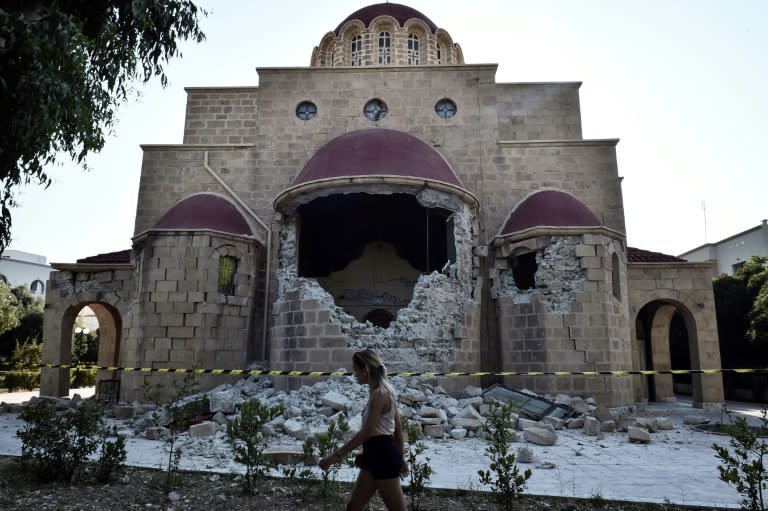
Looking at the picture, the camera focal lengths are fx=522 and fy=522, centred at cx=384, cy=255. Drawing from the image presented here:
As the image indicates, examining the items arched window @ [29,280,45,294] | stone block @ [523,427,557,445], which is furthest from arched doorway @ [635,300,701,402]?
arched window @ [29,280,45,294]

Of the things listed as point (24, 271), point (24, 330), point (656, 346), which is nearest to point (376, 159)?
point (656, 346)

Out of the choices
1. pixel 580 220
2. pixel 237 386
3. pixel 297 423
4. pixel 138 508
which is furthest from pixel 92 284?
pixel 580 220

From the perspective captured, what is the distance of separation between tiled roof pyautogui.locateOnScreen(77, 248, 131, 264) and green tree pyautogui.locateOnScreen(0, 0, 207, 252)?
28.3ft

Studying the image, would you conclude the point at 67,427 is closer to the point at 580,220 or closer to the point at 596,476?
the point at 596,476

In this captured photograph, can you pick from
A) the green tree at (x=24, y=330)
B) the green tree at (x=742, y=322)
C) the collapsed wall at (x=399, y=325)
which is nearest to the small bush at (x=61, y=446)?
the collapsed wall at (x=399, y=325)

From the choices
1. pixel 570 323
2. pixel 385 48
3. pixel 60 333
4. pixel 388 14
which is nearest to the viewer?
pixel 570 323

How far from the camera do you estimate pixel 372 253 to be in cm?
1667

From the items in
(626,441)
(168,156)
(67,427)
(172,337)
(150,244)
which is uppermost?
(168,156)

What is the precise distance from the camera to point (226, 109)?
55.7 feet

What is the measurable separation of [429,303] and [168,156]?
961 centimetres

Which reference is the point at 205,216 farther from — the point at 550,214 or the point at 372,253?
the point at 550,214

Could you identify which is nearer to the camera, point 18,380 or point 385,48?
point 18,380

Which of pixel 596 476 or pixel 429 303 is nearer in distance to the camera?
pixel 596 476

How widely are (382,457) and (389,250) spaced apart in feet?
43.8
